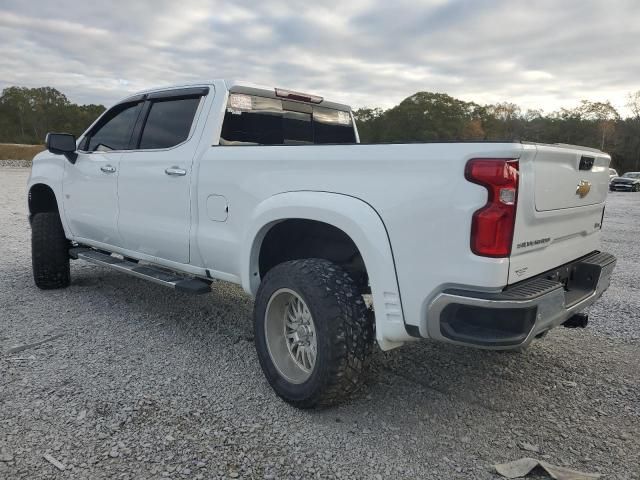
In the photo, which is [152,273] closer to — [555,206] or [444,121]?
[555,206]

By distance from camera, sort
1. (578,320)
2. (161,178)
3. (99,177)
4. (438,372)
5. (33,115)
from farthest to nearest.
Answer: (33,115)
(99,177)
(161,178)
(438,372)
(578,320)

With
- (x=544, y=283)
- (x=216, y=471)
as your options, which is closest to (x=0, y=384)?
(x=216, y=471)

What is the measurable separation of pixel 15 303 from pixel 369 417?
381cm

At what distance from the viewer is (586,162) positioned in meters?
2.81

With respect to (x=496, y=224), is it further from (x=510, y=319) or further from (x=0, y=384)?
(x=0, y=384)

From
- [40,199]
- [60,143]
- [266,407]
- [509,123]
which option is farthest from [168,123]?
[509,123]

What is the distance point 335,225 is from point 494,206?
2.76 feet

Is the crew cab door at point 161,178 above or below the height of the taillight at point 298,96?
below

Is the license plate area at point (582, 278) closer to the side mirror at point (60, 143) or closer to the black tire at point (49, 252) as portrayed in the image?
the side mirror at point (60, 143)

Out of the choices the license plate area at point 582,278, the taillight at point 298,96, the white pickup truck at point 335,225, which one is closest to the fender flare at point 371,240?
the white pickup truck at point 335,225

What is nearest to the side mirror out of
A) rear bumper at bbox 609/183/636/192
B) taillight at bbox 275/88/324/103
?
taillight at bbox 275/88/324/103

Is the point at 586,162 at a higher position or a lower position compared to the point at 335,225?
higher

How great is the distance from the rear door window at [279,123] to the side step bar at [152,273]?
106cm

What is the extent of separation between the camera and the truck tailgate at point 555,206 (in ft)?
7.49
